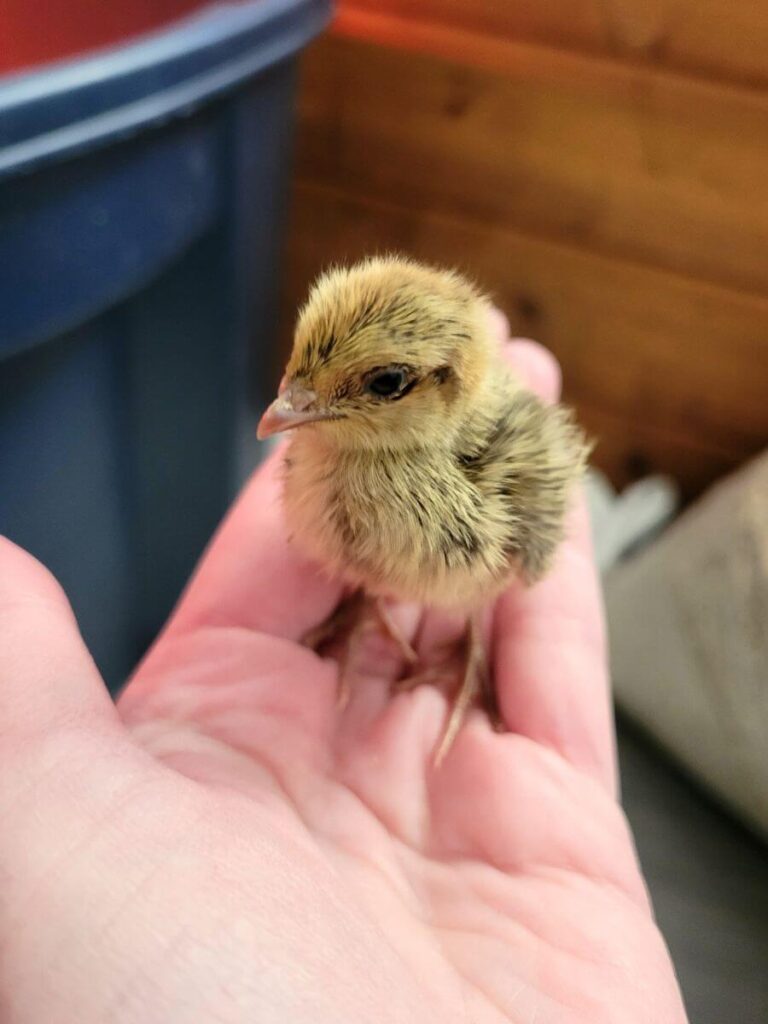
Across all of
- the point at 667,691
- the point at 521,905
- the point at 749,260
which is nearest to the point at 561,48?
the point at 749,260

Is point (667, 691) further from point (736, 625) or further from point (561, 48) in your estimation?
point (561, 48)

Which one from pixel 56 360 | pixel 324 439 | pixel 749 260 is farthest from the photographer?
pixel 749 260

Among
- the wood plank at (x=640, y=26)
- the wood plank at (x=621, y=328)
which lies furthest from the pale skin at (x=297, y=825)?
the wood plank at (x=640, y=26)

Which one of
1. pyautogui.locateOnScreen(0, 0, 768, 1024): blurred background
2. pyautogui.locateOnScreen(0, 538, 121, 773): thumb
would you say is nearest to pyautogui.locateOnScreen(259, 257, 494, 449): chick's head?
pyautogui.locateOnScreen(0, 538, 121, 773): thumb

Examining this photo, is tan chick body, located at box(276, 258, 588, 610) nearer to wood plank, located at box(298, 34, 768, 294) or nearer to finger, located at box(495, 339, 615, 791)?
finger, located at box(495, 339, 615, 791)

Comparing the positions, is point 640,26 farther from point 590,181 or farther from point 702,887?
point 702,887
